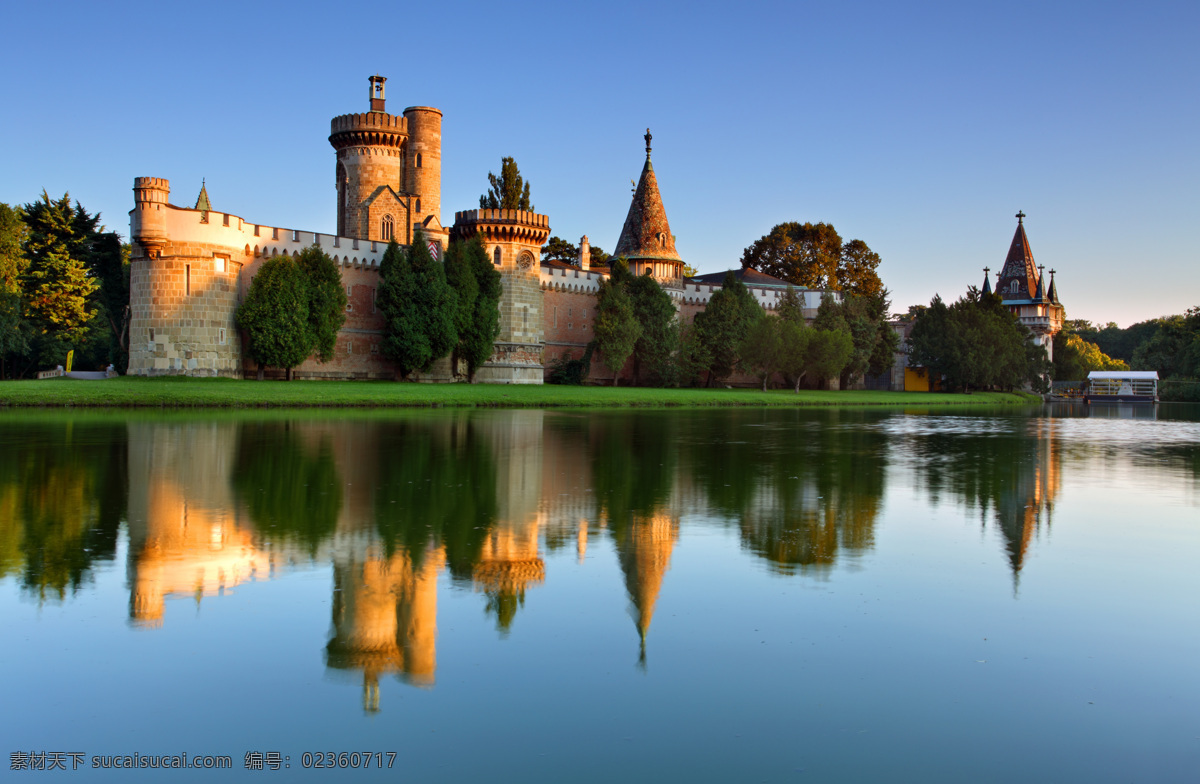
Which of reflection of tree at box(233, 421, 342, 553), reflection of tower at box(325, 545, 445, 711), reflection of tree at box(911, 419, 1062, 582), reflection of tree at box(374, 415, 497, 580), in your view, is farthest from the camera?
reflection of tree at box(911, 419, 1062, 582)

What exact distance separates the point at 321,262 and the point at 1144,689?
39.2 metres

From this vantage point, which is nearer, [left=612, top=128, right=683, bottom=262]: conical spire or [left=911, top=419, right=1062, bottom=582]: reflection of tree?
[left=911, top=419, right=1062, bottom=582]: reflection of tree

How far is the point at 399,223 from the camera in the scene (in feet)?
157

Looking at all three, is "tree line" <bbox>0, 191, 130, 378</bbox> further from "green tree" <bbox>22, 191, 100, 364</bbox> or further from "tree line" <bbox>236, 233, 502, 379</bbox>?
"tree line" <bbox>236, 233, 502, 379</bbox>

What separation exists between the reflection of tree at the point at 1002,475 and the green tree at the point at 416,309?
935 inches

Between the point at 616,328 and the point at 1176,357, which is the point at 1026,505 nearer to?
the point at 616,328

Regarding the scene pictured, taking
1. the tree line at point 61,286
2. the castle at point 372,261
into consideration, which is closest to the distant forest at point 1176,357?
the castle at point 372,261

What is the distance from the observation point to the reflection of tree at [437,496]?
756cm

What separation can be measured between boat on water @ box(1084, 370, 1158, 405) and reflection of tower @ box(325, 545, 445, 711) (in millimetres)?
68465

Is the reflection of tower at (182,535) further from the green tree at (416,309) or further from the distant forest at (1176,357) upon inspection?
the distant forest at (1176,357)

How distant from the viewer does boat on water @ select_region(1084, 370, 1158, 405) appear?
7062 centimetres

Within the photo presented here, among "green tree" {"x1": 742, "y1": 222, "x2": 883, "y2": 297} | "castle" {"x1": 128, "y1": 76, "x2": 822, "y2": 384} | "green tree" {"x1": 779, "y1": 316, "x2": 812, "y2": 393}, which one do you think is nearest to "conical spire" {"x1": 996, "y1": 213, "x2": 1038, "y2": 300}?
"green tree" {"x1": 742, "y1": 222, "x2": 883, "y2": 297}

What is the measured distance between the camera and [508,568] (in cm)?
683

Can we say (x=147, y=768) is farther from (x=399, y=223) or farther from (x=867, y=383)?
Answer: (x=867, y=383)
